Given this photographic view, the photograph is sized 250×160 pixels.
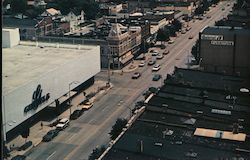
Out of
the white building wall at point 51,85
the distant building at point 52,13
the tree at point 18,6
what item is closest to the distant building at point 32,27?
the distant building at point 52,13

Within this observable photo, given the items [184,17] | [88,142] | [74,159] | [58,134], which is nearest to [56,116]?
[58,134]

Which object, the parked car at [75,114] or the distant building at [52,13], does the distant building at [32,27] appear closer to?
the distant building at [52,13]

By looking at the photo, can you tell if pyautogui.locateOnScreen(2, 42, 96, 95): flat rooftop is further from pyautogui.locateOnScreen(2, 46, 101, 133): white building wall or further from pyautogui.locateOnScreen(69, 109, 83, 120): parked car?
pyautogui.locateOnScreen(69, 109, 83, 120): parked car

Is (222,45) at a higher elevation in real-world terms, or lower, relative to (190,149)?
higher

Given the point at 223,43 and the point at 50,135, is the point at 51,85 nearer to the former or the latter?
the point at 50,135

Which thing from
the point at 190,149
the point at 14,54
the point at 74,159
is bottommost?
the point at 74,159

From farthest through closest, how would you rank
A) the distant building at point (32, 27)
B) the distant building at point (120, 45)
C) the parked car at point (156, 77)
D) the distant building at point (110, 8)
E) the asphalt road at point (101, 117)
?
the distant building at point (110, 8) → the distant building at point (32, 27) → the distant building at point (120, 45) → the parked car at point (156, 77) → the asphalt road at point (101, 117)

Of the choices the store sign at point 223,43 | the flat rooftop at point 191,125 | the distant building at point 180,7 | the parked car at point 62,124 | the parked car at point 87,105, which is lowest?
the parked car at point 62,124

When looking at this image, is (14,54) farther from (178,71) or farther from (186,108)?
(186,108)
